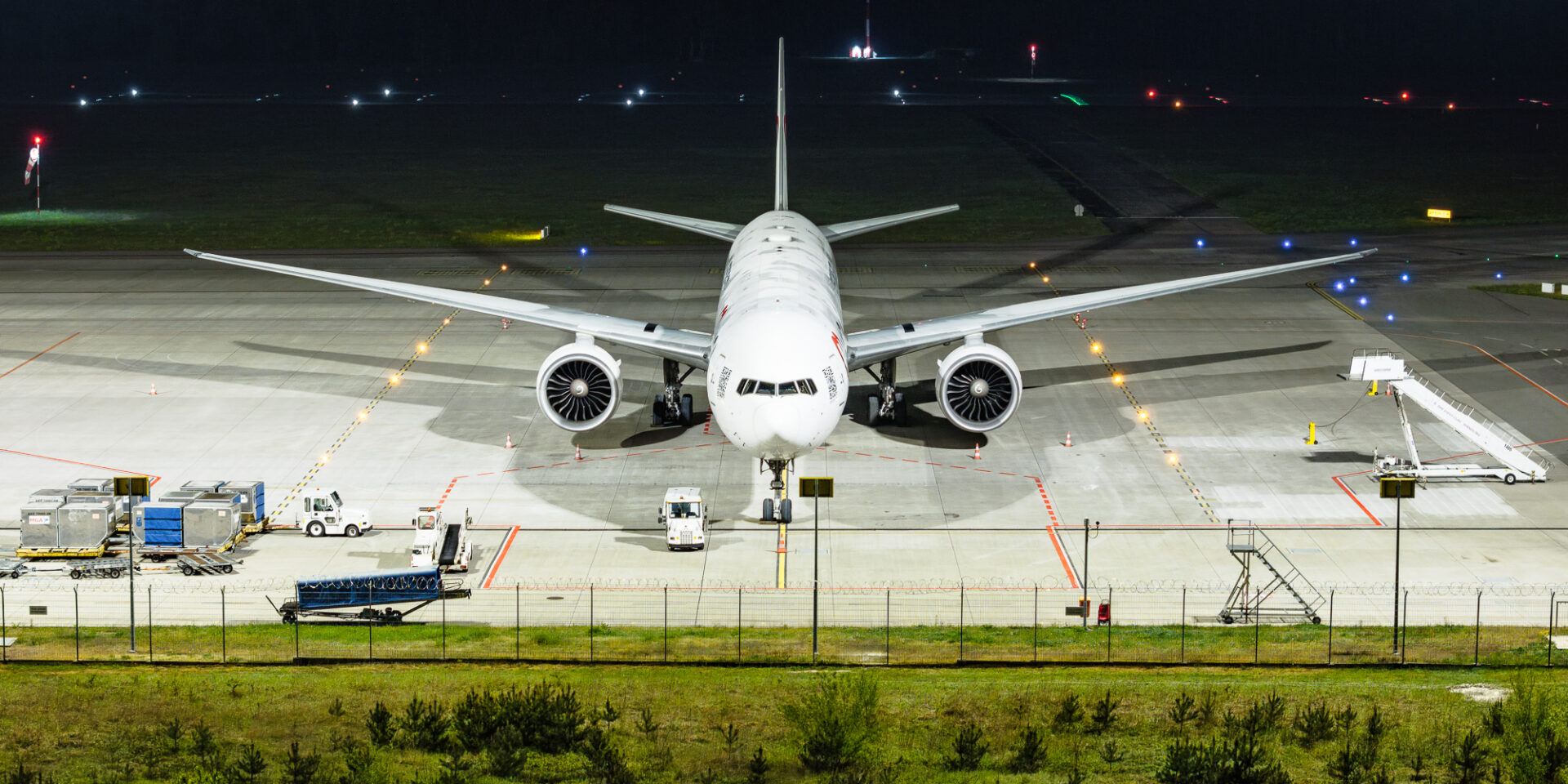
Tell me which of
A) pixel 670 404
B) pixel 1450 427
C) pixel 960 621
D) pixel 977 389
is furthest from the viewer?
pixel 670 404

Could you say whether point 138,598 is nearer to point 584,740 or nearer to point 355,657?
point 355,657

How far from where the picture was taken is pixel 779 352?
129ft

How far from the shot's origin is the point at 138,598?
36.6 meters

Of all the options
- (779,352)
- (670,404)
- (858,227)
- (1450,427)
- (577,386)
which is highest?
(858,227)

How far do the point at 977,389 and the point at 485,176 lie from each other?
260 ft

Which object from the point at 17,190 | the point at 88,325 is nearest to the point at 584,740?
the point at 88,325

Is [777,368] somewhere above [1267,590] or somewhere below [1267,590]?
above

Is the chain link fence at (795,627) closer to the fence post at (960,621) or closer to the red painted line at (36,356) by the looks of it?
the fence post at (960,621)

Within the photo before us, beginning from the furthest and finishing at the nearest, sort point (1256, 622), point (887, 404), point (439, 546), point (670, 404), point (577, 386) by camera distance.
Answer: point (887, 404), point (670, 404), point (577, 386), point (439, 546), point (1256, 622)

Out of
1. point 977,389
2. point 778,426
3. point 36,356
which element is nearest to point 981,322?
point 977,389

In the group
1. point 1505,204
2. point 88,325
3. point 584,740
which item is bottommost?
point 584,740

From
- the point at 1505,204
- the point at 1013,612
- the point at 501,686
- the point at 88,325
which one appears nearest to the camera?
the point at 501,686

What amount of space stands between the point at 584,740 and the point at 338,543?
579 inches

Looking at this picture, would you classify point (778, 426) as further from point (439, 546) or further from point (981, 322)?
point (981, 322)
